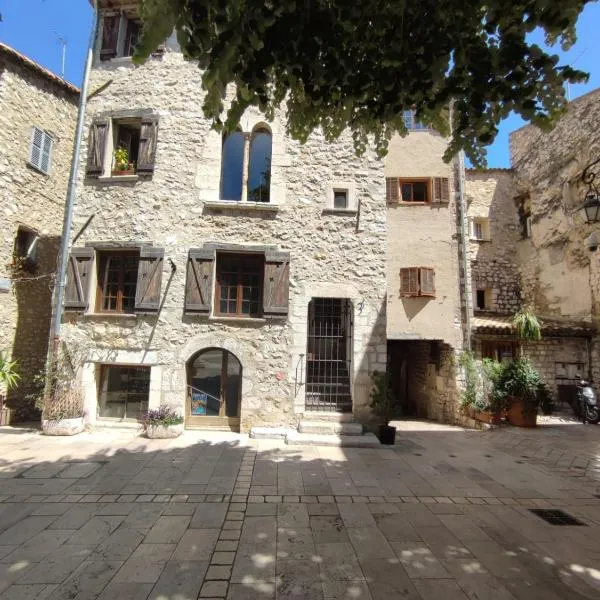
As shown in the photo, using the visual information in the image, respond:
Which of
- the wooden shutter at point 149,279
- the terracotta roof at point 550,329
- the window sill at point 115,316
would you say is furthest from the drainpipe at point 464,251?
the window sill at point 115,316

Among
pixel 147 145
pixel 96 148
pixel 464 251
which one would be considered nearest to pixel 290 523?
pixel 147 145

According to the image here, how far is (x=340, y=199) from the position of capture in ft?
29.4

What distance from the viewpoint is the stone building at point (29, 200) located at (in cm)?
895

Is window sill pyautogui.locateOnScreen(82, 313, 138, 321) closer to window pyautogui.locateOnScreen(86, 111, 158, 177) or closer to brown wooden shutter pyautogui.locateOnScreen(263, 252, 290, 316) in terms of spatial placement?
brown wooden shutter pyautogui.locateOnScreen(263, 252, 290, 316)

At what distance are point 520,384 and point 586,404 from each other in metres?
2.81

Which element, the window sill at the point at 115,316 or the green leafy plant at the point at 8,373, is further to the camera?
the window sill at the point at 115,316

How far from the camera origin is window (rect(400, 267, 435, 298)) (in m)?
10.1

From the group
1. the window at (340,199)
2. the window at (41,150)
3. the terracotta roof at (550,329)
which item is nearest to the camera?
the window at (340,199)

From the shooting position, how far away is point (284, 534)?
384 centimetres

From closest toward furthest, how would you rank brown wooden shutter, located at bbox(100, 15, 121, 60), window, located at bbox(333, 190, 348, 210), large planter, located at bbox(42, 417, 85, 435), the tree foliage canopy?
the tree foliage canopy < large planter, located at bbox(42, 417, 85, 435) < window, located at bbox(333, 190, 348, 210) < brown wooden shutter, located at bbox(100, 15, 121, 60)

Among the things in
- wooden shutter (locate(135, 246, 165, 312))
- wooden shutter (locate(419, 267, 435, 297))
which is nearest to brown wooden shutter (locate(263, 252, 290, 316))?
wooden shutter (locate(135, 246, 165, 312))

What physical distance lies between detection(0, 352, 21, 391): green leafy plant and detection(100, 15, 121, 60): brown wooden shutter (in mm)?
7799

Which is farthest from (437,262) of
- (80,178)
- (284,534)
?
(80,178)

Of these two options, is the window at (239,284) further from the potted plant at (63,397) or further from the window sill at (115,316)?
the potted plant at (63,397)
